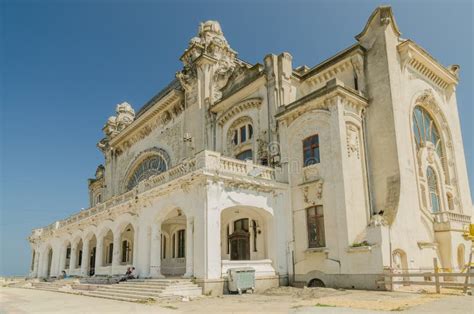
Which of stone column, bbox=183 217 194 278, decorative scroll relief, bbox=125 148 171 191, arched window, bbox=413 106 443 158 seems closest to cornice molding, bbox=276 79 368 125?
arched window, bbox=413 106 443 158

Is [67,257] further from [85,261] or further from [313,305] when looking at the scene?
[313,305]

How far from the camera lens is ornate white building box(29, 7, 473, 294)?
1877cm

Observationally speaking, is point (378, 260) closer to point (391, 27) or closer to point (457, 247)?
point (457, 247)

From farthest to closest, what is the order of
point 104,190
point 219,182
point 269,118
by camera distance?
point 104,190 → point 269,118 → point 219,182

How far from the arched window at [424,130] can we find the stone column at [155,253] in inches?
611

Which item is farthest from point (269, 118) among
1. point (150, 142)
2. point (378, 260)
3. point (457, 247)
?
point (150, 142)

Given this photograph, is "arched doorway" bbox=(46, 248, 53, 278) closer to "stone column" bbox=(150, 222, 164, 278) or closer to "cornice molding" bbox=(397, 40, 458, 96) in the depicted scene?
"stone column" bbox=(150, 222, 164, 278)

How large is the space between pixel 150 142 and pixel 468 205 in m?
25.5

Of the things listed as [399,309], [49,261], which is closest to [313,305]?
[399,309]

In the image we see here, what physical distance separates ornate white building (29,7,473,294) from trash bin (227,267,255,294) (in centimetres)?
58

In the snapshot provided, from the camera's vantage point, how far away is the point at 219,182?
1903 cm

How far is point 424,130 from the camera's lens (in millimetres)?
24562

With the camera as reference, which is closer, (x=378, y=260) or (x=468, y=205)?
Result: (x=378, y=260)

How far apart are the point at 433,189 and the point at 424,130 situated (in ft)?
11.8
